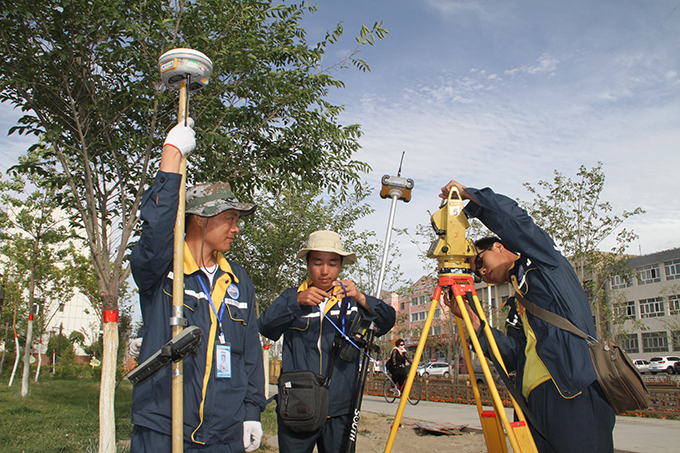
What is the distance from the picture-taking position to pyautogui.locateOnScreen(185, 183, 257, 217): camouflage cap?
222 cm

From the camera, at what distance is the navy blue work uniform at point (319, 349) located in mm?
2732

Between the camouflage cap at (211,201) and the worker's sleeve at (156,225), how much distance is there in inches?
10.7

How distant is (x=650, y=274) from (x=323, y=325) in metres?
47.4

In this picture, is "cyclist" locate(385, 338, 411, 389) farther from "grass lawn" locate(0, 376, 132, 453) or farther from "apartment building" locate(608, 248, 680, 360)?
"apartment building" locate(608, 248, 680, 360)

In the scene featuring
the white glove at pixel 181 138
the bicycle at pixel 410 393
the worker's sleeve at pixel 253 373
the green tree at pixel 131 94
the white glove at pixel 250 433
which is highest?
the green tree at pixel 131 94

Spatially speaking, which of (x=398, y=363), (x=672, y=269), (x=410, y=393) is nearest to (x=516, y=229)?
(x=398, y=363)

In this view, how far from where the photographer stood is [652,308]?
40719 mm

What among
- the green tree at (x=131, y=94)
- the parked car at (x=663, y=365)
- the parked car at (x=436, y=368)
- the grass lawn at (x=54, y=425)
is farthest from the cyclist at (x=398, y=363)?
the parked car at (x=663, y=365)

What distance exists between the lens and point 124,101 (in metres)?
4.68

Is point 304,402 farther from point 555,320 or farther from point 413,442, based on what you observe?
point 413,442

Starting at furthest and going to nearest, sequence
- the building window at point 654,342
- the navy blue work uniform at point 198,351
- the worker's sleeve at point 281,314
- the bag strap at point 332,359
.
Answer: the building window at point 654,342, the worker's sleeve at point 281,314, the bag strap at point 332,359, the navy blue work uniform at point 198,351

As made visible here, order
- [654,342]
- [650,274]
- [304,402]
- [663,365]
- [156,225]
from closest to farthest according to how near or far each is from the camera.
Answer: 1. [156,225]
2. [304,402]
3. [663,365]
4. [654,342]
5. [650,274]

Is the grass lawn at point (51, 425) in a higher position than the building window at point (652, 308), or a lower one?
lower

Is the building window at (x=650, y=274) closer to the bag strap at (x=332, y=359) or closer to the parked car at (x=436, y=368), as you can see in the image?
the parked car at (x=436, y=368)
